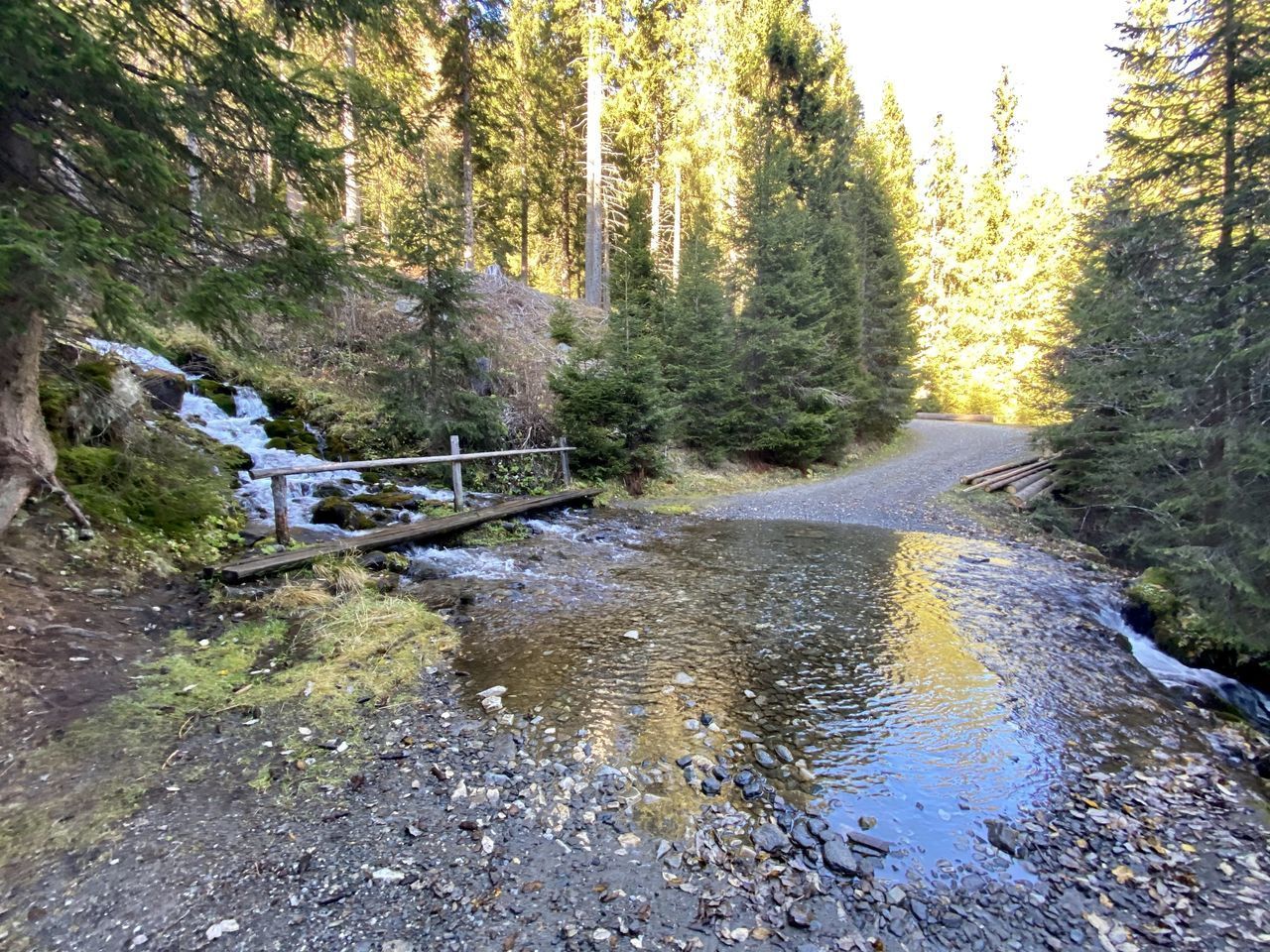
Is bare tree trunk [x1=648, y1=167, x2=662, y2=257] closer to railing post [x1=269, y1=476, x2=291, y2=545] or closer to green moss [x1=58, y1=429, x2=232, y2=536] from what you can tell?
railing post [x1=269, y1=476, x2=291, y2=545]

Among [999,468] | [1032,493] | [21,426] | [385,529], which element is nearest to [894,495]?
[1032,493]

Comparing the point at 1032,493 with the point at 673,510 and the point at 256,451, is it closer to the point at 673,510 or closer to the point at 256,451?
the point at 673,510

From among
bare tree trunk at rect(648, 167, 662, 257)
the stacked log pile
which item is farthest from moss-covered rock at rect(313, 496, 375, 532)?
bare tree trunk at rect(648, 167, 662, 257)

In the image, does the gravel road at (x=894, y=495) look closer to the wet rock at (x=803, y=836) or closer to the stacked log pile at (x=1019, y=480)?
the stacked log pile at (x=1019, y=480)

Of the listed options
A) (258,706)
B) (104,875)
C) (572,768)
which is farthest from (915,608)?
(104,875)

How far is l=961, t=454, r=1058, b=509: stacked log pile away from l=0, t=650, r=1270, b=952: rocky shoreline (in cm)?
1187

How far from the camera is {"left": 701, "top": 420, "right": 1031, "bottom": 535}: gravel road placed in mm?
11961

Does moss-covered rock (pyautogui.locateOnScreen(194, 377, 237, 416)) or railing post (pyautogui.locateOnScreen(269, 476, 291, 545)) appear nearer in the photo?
railing post (pyautogui.locateOnScreen(269, 476, 291, 545))

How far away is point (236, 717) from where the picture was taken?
153 inches

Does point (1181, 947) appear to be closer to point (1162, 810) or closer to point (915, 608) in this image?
point (1162, 810)

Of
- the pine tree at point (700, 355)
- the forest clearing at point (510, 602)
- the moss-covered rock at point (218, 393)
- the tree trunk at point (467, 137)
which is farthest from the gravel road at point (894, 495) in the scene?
the tree trunk at point (467, 137)

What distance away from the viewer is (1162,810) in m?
3.34

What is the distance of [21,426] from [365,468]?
4916 mm

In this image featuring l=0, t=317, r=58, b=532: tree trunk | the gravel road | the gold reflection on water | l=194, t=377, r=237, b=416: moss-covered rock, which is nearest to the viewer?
the gold reflection on water
